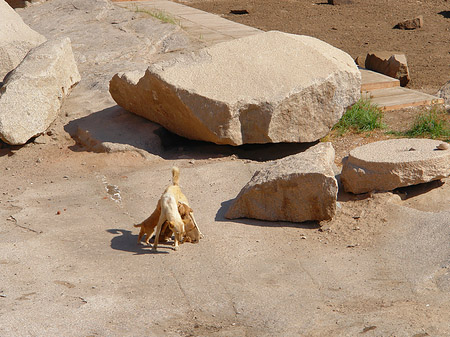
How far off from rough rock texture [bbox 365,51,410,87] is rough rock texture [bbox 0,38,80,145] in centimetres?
458

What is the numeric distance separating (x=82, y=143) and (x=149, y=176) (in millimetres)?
1348

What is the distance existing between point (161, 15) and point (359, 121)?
5.18 metres

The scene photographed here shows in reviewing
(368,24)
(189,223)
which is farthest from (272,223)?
(368,24)

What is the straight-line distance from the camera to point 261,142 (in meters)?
6.44

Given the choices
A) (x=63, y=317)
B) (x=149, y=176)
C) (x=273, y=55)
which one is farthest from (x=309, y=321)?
(x=273, y=55)

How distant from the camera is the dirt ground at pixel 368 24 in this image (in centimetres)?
1046

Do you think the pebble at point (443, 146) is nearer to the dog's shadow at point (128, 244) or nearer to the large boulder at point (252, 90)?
the large boulder at point (252, 90)

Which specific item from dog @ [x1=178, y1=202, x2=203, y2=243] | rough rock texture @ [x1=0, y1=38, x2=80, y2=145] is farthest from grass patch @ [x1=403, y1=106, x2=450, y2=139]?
rough rock texture @ [x1=0, y1=38, x2=80, y2=145]

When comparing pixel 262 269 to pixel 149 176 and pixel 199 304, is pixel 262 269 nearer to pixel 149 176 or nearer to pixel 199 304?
pixel 199 304

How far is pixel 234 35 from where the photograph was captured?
34.9ft

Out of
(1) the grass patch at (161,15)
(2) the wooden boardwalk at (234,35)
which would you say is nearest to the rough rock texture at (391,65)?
(2) the wooden boardwalk at (234,35)

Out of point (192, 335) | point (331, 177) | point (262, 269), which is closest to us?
point (192, 335)

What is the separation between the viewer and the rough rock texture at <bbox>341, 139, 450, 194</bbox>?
5336 mm

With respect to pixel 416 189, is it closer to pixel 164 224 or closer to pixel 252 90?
Answer: pixel 252 90
